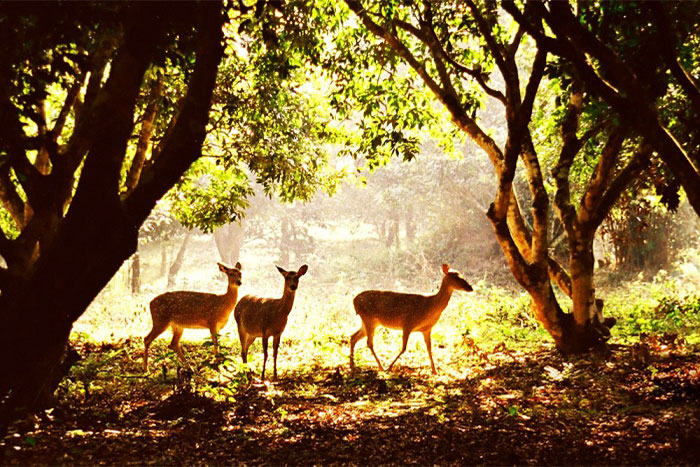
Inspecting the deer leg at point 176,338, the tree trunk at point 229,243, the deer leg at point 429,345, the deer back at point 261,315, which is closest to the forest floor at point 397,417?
the deer leg at point 429,345

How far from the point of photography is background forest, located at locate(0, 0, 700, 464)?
14.1ft

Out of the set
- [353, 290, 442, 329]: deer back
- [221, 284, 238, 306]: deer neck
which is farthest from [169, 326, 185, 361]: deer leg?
[353, 290, 442, 329]: deer back

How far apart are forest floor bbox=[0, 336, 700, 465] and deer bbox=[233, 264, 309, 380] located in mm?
788

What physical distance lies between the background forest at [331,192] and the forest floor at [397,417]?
0.04m

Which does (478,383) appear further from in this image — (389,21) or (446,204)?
(446,204)

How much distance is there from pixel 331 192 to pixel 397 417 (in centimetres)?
704

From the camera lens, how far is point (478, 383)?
341 inches

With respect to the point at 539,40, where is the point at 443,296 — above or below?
below

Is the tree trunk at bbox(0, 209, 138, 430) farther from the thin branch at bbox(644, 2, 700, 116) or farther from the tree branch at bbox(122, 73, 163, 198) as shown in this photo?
the tree branch at bbox(122, 73, 163, 198)

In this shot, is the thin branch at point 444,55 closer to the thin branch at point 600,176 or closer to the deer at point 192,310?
the thin branch at point 600,176

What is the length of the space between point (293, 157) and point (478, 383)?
5.89 meters

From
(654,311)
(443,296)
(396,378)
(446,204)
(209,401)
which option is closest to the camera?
(209,401)

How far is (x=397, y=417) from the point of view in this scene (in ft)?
22.7

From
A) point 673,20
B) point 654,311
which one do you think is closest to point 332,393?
point 673,20
